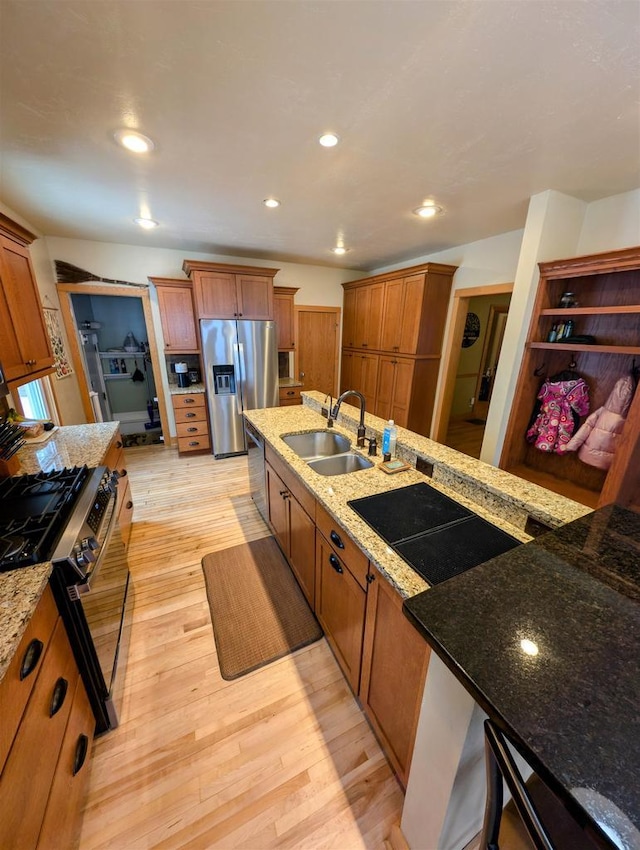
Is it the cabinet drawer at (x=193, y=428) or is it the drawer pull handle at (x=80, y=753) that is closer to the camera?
the drawer pull handle at (x=80, y=753)

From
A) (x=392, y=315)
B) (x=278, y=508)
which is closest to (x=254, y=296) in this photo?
(x=392, y=315)

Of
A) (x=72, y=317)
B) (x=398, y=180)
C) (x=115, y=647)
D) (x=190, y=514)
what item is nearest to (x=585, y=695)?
(x=115, y=647)

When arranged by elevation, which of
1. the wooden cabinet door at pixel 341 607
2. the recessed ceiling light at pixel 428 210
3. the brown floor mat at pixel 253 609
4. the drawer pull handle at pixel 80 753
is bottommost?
the brown floor mat at pixel 253 609

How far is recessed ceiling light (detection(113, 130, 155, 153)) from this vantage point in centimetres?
151

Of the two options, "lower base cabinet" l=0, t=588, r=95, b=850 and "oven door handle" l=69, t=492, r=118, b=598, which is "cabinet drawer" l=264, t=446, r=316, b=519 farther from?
"lower base cabinet" l=0, t=588, r=95, b=850

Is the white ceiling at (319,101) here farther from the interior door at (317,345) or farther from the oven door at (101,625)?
the interior door at (317,345)

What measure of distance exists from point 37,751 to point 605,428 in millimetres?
3162

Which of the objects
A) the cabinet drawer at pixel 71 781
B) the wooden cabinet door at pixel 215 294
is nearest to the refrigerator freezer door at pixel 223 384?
the wooden cabinet door at pixel 215 294

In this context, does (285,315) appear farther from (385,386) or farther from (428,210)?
(428,210)

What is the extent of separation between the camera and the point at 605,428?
2.11 m

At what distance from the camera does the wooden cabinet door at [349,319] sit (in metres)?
4.68

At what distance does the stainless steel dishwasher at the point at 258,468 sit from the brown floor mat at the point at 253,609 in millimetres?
401

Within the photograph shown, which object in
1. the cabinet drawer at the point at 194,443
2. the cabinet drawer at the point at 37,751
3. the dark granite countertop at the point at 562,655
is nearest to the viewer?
the dark granite countertop at the point at 562,655

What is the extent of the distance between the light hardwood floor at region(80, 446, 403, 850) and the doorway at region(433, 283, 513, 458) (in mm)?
3288
